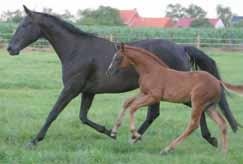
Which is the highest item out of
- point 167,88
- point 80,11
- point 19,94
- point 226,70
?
point 167,88

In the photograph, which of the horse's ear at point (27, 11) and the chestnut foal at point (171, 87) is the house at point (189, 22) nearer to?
the horse's ear at point (27, 11)

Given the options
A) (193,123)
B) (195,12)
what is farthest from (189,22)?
(193,123)

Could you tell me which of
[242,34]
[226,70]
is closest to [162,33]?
[242,34]

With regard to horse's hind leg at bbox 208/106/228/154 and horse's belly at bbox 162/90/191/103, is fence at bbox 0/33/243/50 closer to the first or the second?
horse's hind leg at bbox 208/106/228/154

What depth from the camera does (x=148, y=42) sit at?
29.2 feet

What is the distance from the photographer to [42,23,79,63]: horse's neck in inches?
340

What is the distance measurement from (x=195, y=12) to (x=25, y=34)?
96235 millimetres

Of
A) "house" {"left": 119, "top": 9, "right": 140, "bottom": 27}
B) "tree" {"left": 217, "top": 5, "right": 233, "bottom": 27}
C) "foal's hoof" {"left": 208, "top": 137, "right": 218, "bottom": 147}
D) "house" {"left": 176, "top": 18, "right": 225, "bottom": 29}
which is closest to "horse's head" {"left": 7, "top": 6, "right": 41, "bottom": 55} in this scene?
"foal's hoof" {"left": 208, "top": 137, "right": 218, "bottom": 147}

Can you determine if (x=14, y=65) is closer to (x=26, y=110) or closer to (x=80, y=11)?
(x=26, y=110)

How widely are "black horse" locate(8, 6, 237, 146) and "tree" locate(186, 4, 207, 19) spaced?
3553 inches

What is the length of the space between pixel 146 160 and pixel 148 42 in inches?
101

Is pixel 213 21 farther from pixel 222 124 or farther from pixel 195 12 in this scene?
pixel 222 124

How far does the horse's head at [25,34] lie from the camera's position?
8570mm

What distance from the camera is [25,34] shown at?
8594mm
